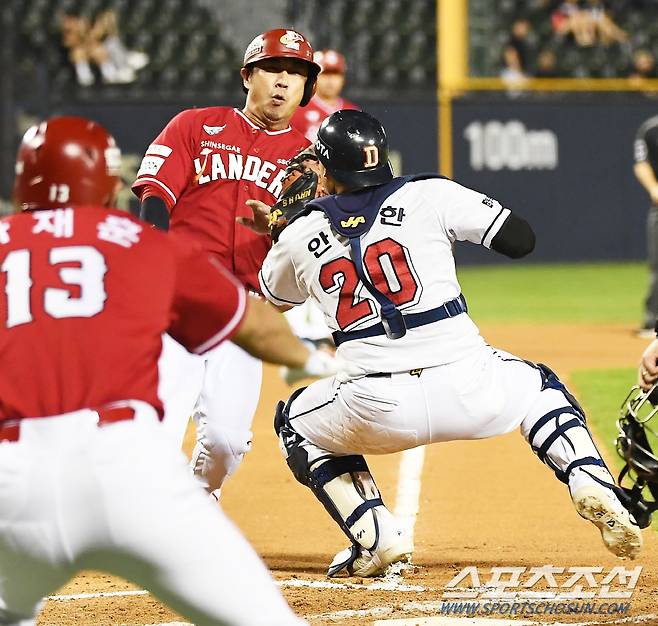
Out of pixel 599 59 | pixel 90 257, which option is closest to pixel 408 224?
pixel 90 257

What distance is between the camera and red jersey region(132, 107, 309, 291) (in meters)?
5.64

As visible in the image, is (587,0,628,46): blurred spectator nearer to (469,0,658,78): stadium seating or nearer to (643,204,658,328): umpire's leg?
(469,0,658,78): stadium seating

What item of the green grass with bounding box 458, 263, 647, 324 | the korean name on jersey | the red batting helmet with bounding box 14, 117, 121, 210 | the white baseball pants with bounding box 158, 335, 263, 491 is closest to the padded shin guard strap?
the white baseball pants with bounding box 158, 335, 263, 491

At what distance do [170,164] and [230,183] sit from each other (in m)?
0.28

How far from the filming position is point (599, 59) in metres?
20.4

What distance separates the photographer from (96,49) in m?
19.0

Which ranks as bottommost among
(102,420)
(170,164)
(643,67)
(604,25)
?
(643,67)

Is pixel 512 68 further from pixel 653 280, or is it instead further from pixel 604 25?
pixel 653 280

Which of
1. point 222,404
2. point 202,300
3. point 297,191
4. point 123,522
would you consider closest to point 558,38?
point 297,191

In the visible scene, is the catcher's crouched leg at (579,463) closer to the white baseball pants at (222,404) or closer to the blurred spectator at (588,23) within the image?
the white baseball pants at (222,404)

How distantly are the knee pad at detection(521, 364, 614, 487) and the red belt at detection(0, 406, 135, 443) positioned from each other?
2272 mm

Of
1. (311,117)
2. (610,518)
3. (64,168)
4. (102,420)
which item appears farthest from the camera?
(311,117)

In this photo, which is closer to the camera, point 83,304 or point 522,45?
point 83,304

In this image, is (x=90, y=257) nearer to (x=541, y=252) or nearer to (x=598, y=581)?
(x=598, y=581)
